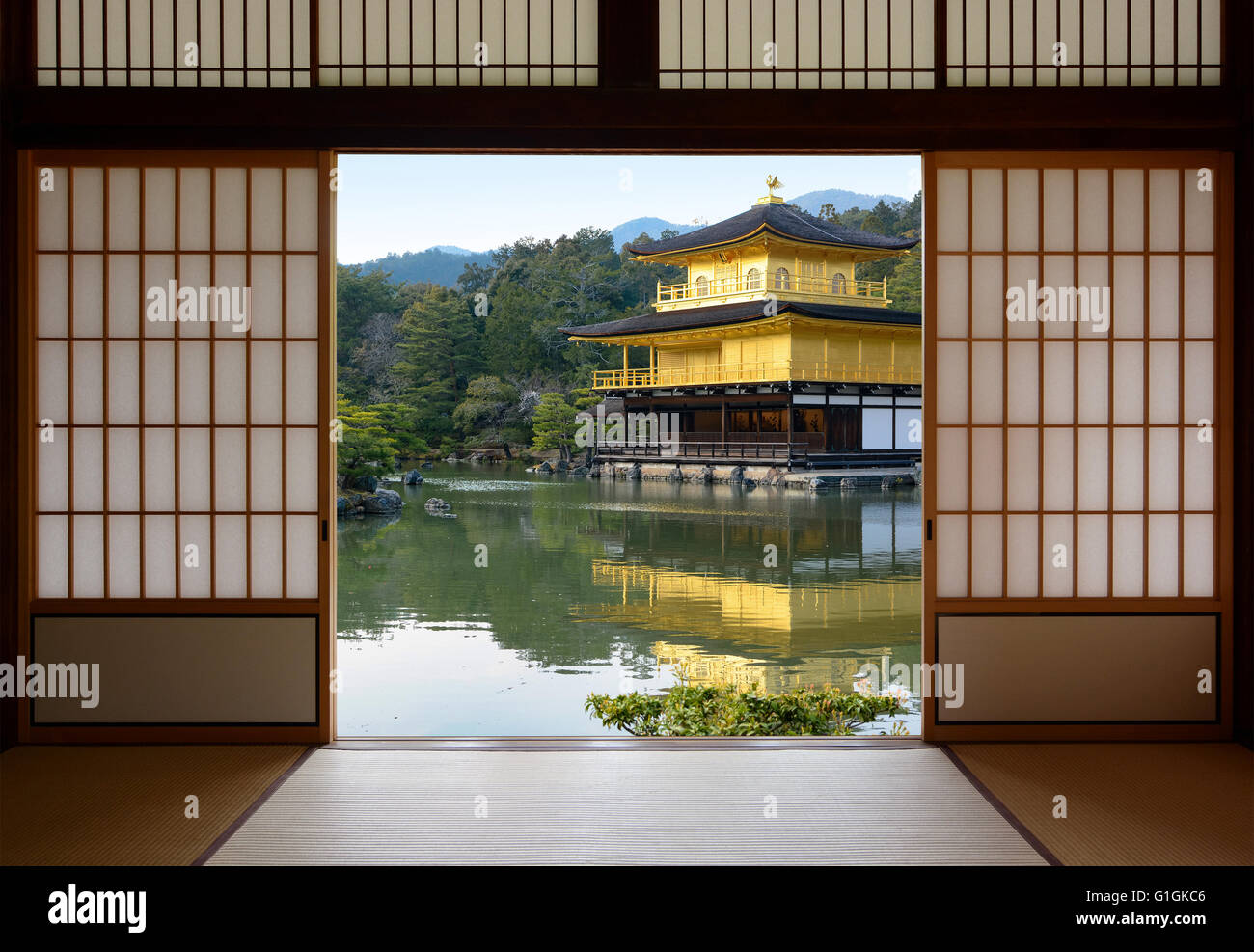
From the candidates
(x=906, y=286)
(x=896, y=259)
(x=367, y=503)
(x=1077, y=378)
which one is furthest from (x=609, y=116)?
(x=896, y=259)

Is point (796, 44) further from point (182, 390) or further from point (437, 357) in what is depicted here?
point (437, 357)

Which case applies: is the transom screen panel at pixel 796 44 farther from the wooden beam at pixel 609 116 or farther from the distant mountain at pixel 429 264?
the distant mountain at pixel 429 264

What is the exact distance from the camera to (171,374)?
11.0ft

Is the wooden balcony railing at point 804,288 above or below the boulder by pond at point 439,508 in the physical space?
above

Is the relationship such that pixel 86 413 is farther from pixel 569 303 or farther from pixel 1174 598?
pixel 569 303

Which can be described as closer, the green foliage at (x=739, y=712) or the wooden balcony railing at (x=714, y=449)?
the green foliage at (x=739, y=712)

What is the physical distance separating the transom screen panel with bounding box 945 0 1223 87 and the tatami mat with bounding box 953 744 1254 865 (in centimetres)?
226

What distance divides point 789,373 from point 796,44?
16053 mm

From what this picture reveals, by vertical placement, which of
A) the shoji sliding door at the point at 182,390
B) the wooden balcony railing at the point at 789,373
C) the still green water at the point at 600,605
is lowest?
the still green water at the point at 600,605

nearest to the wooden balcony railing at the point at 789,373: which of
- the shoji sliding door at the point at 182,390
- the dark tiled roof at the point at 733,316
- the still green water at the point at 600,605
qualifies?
the dark tiled roof at the point at 733,316

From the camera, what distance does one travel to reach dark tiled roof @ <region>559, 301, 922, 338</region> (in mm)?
19469

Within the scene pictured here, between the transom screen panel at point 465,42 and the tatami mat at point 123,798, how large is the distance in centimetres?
231

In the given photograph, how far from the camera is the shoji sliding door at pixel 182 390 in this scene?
3328 mm
